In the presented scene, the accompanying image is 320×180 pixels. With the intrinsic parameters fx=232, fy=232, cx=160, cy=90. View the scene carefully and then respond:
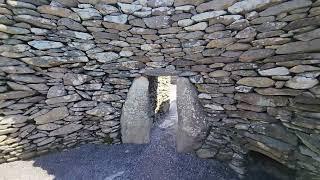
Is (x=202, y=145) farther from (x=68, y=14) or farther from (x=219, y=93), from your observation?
(x=68, y=14)

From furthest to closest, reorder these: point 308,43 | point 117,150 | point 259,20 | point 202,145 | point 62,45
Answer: point 117,150 < point 202,145 < point 62,45 < point 259,20 < point 308,43

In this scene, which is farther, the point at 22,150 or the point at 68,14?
the point at 22,150

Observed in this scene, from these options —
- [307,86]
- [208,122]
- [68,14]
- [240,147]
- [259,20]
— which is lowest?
[240,147]

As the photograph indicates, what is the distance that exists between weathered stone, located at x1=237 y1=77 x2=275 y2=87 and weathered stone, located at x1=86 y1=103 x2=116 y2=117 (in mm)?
2337

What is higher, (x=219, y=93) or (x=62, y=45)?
(x=62, y=45)

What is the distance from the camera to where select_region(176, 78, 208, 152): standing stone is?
396cm

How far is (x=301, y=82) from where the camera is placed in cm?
285

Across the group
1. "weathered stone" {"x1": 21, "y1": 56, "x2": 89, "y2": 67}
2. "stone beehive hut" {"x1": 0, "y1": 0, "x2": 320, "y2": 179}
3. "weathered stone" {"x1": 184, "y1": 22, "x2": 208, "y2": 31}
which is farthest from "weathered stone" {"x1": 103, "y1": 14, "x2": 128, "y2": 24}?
"weathered stone" {"x1": 184, "y1": 22, "x2": 208, "y2": 31}

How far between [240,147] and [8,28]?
401 centimetres

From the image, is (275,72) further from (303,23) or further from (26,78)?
(26,78)

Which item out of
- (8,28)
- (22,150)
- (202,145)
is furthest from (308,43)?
(22,150)

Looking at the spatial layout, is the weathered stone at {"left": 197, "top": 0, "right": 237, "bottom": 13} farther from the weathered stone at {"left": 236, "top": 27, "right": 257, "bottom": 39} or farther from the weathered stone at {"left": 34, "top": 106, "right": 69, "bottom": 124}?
the weathered stone at {"left": 34, "top": 106, "right": 69, "bottom": 124}

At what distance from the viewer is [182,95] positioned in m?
4.03

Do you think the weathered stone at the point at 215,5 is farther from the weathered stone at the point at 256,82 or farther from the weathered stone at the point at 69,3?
the weathered stone at the point at 69,3
